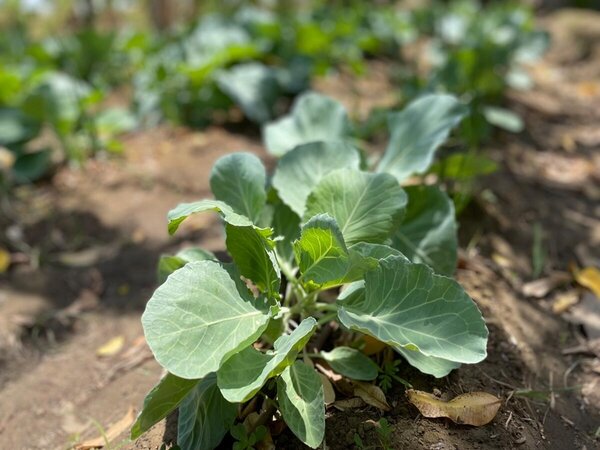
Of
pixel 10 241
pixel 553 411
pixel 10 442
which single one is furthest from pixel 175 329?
pixel 10 241

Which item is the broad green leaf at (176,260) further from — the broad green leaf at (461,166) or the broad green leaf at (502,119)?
the broad green leaf at (502,119)

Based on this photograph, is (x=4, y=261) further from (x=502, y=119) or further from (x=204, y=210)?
(x=502, y=119)

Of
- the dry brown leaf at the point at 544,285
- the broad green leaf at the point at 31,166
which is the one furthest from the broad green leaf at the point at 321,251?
the broad green leaf at the point at 31,166

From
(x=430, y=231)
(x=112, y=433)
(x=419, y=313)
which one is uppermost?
(x=419, y=313)

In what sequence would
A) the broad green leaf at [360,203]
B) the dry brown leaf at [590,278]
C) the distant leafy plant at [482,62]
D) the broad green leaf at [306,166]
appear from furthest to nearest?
the distant leafy plant at [482,62], the dry brown leaf at [590,278], the broad green leaf at [306,166], the broad green leaf at [360,203]

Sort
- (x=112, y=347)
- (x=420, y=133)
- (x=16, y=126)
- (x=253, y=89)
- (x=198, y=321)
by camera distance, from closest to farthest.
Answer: (x=198, y=321)
(x=420, y=133)
(x=112, y=347)
(x=16, y=126)
(x=253, y=89)

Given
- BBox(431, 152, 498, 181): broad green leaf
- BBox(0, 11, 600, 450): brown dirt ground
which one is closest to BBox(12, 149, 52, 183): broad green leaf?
BBox(0, 11, 600, 450): brown dirt ground

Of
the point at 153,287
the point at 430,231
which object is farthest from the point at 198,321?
the point at 153,287
